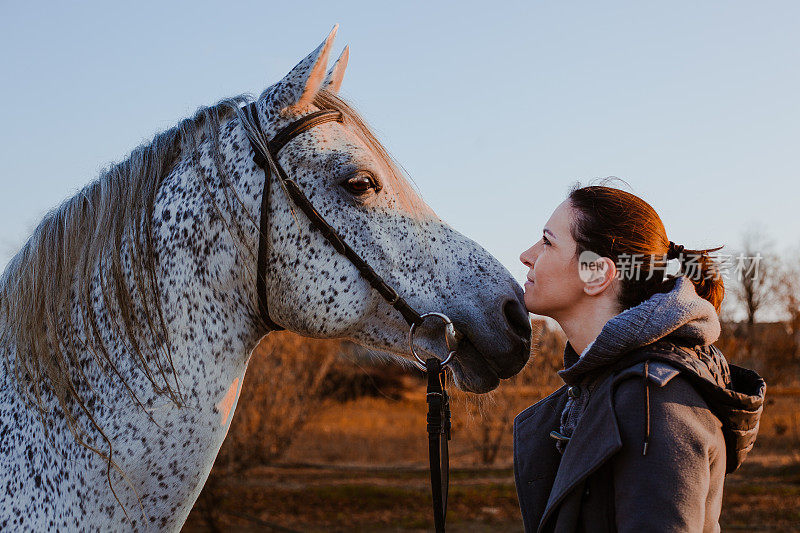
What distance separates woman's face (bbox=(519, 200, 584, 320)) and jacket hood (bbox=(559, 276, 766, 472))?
0.22 m

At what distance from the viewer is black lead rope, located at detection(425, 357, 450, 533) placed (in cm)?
176

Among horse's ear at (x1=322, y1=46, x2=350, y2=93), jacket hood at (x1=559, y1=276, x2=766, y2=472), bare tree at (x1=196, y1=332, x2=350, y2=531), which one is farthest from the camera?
bare tree at (x1=196, y1=332, x2=350, y2=531)

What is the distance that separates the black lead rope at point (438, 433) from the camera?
5.77ft

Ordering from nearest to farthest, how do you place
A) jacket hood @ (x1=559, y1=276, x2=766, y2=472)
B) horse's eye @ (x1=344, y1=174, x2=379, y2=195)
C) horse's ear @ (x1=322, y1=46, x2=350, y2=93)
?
jacket hood @ (x1=559, y1=276, x2=766, y2=472), horse's eye @ (x1=344, y1=174, x2=379, y2=195), horse's ear @ (x1=322, y1=46, x2=350, y2=93)

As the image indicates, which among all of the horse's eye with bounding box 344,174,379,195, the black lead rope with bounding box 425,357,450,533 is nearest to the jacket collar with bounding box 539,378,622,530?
the black lead rope with bounding box 425,357,450,533

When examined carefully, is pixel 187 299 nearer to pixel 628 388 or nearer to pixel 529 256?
pixel 529 256

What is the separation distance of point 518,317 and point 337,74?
3.20ft

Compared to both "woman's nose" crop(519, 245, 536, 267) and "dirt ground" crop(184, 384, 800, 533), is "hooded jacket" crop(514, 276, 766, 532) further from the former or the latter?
"dirt ground" crop(184, 384, 800, 533)

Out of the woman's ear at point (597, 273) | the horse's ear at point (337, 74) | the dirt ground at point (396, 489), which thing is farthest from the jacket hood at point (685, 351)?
the dirt ground at point (396, 489)

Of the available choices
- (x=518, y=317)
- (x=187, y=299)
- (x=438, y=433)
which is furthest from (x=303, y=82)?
(x=438, y=433)

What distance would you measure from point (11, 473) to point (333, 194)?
1.07m

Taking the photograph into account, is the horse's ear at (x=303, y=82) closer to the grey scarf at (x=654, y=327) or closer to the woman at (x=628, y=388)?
the woman at (x=628, y=388)

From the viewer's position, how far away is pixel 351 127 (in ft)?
6.59

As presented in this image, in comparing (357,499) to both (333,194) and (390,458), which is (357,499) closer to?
(390,458)
